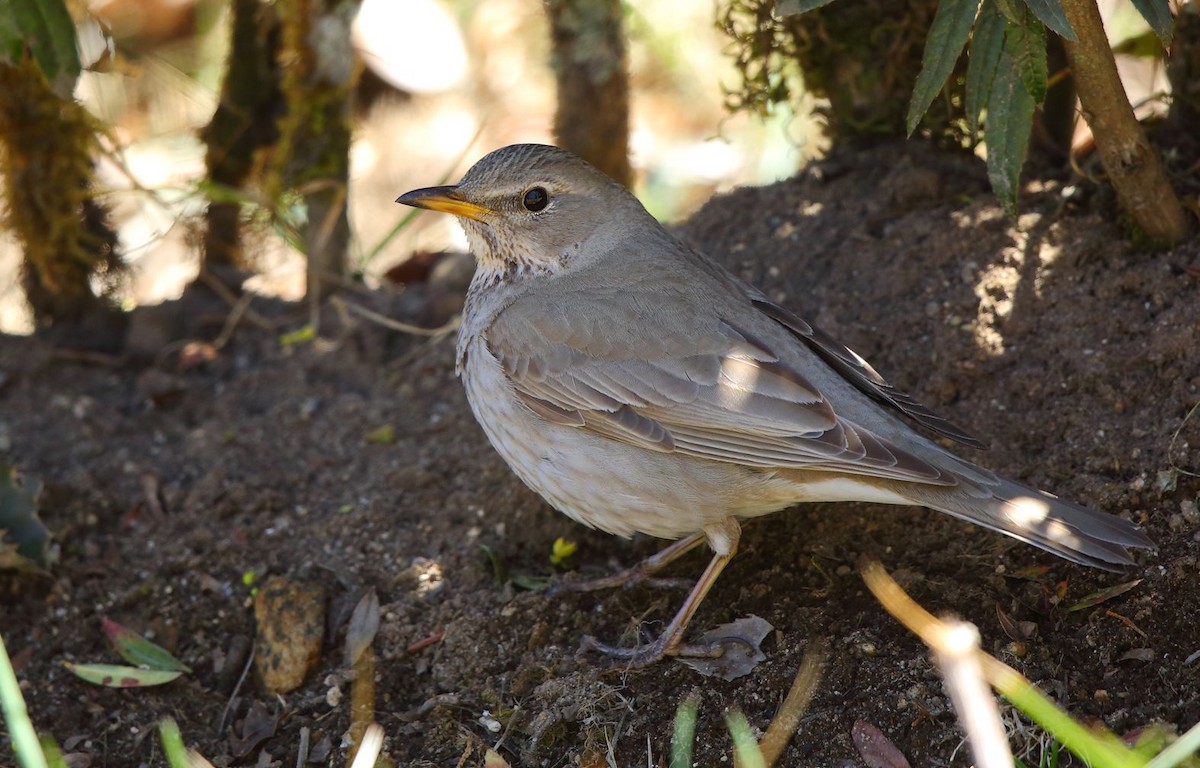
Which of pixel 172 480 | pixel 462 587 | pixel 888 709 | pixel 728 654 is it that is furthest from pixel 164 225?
pixel 888 709

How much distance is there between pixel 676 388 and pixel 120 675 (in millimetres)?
2143

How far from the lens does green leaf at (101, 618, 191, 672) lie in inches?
162

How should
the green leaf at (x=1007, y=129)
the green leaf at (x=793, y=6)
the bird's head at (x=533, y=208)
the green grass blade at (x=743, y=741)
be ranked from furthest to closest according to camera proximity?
the bird's head at (x=533, y=208) → the green leaf at (x=1007, y=129) → the green leaf at (x=793, y=6) → the green grass blade at (x=743, y=741)

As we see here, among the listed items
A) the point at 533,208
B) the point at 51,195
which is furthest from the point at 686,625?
the point at 51,195

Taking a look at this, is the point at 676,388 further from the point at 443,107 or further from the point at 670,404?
the point at 443,107

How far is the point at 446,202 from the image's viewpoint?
14.3 feet

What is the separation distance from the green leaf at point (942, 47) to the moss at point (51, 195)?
355cm

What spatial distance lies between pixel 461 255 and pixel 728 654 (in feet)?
10.00

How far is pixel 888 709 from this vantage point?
3391 millimetres

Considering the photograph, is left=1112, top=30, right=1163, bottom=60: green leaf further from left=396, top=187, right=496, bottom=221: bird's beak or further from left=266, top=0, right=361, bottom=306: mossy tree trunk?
left=266, top=0, right=361, bottom=306: mossy tree trunk

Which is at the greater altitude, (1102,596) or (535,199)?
(535,199)

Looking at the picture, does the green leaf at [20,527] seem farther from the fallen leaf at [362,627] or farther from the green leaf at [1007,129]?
the green leaf at [1007,129]

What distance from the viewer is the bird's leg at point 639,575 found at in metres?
4.19

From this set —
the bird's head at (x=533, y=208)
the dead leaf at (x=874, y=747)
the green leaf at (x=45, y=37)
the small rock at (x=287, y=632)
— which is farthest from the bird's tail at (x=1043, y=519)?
the green leaf at (x=45, y=37)
